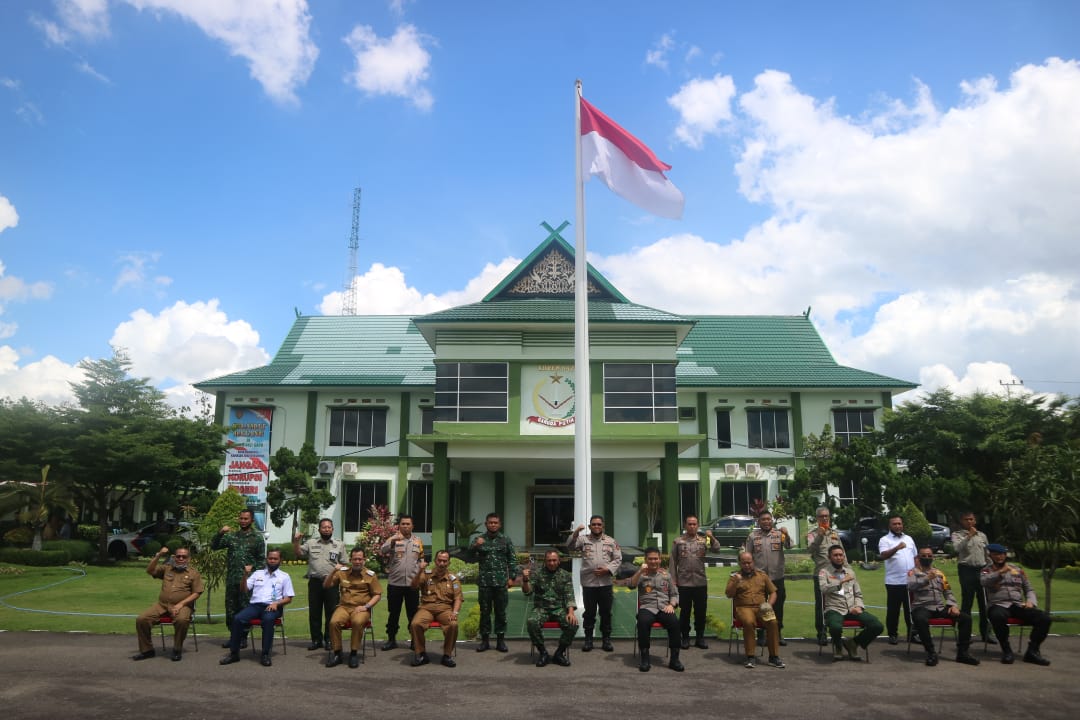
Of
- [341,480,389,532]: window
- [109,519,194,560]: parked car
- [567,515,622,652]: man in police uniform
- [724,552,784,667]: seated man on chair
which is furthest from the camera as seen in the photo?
[341,480,389,532]: window

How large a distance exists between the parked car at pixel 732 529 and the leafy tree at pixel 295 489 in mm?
12661

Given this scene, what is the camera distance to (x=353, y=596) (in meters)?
9.50

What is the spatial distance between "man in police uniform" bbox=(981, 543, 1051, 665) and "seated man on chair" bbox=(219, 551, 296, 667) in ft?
28.7

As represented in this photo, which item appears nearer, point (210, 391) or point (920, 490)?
point (920, 490)

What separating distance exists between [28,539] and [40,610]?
13.3m

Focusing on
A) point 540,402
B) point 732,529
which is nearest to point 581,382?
point 540,402

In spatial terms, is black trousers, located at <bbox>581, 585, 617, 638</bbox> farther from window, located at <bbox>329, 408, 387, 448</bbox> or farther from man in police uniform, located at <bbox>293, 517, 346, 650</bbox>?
window, located at <bbox>329, 408, 387, 448</bbox>

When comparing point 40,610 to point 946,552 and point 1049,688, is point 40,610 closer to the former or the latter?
point 1049,688

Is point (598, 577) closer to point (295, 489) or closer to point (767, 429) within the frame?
point (295, 489)

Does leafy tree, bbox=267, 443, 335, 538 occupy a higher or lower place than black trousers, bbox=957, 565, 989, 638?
higher

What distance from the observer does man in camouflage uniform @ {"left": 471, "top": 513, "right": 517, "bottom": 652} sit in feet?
32.8

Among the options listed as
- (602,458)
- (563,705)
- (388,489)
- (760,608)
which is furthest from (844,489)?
(563,705)

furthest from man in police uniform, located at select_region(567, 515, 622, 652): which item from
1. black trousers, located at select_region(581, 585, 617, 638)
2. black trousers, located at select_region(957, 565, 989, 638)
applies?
black trousers, located at select_region(957, 565, 989, 638)

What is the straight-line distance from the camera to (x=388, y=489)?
92.7ft
